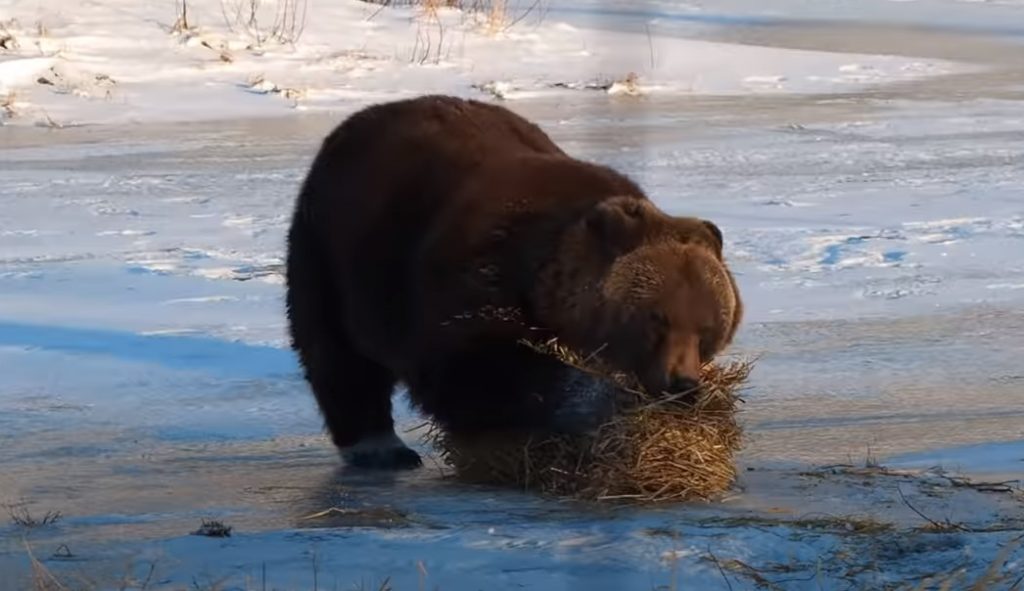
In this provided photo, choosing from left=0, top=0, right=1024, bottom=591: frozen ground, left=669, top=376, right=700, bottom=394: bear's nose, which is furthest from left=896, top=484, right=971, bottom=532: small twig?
left=669, top=376, right=700, bottom=394: bear's nose

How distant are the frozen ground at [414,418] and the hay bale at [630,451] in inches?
5.3

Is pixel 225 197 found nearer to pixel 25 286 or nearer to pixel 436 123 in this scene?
pixel 25 286

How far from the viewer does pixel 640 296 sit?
18.2 feet

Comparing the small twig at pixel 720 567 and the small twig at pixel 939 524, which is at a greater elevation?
the small twig at pixel 720 567

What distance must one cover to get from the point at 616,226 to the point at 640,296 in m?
0.22

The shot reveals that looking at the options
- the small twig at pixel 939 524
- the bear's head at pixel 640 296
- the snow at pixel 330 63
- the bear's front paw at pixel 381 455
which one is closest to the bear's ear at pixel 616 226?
the bear's head at pixel 640 296

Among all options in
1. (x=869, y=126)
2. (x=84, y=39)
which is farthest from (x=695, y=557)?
(x=84, y=39)

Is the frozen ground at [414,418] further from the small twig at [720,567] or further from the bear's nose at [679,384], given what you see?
the bear's nose at [679,384]

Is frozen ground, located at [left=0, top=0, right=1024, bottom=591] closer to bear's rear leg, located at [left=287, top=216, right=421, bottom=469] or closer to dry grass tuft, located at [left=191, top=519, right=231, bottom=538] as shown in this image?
dry grass tuft, located at [left=191, top=519, right=231, bottom=538]

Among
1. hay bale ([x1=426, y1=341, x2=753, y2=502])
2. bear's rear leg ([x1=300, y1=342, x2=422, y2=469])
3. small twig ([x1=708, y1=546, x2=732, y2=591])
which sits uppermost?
small twig ([x1=708, y1=546, x2=732, y2=591])

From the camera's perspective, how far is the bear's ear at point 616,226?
554 centimetres

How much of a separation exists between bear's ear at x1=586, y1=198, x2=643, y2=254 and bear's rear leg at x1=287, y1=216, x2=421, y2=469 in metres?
1.45

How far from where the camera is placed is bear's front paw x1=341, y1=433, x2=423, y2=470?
655 cm

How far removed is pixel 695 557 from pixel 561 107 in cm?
1342
